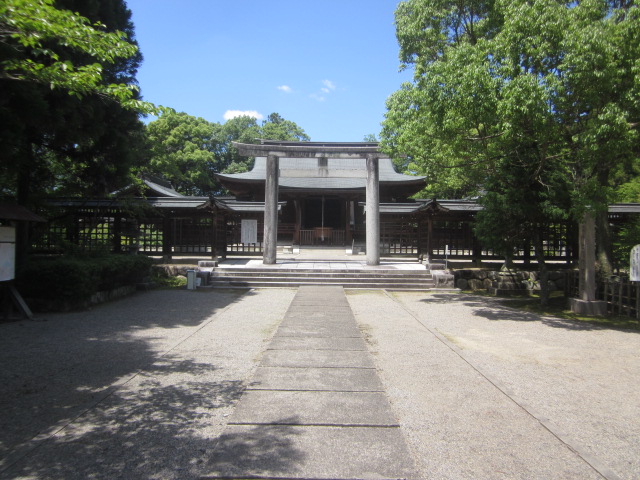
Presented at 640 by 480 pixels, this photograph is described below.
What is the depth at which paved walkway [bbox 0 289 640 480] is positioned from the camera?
9.73 feet

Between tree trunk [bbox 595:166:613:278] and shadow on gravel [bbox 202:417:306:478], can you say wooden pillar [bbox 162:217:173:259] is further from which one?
tree trunk [bbox 595:166:613:278]

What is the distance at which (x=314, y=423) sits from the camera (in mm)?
3525

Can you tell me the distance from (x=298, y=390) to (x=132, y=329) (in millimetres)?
4615

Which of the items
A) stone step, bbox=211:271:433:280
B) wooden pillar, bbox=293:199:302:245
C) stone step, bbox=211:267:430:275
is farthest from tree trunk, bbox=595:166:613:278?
wooden pillar, bbox=293:199:302:245

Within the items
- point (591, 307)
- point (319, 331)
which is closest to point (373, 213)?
point (591, 307)

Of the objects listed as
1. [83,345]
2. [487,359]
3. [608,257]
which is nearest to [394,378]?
[487,359]

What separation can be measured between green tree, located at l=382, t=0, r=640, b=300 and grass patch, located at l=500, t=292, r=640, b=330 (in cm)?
244

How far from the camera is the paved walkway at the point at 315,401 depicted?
2965 mm

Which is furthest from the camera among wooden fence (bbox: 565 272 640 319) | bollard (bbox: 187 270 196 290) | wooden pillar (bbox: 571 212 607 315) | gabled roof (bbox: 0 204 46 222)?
bollard (bbox: 187 270 196 290)

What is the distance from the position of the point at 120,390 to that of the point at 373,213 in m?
12.5

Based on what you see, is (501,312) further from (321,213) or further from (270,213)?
(321,213)

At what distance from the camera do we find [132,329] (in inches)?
297

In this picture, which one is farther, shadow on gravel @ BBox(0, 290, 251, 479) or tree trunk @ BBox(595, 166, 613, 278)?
tree trunk @ BBox(595, 166, 613, 278)

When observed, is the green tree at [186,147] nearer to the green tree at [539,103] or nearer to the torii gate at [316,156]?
the torii gate at [316,156]
